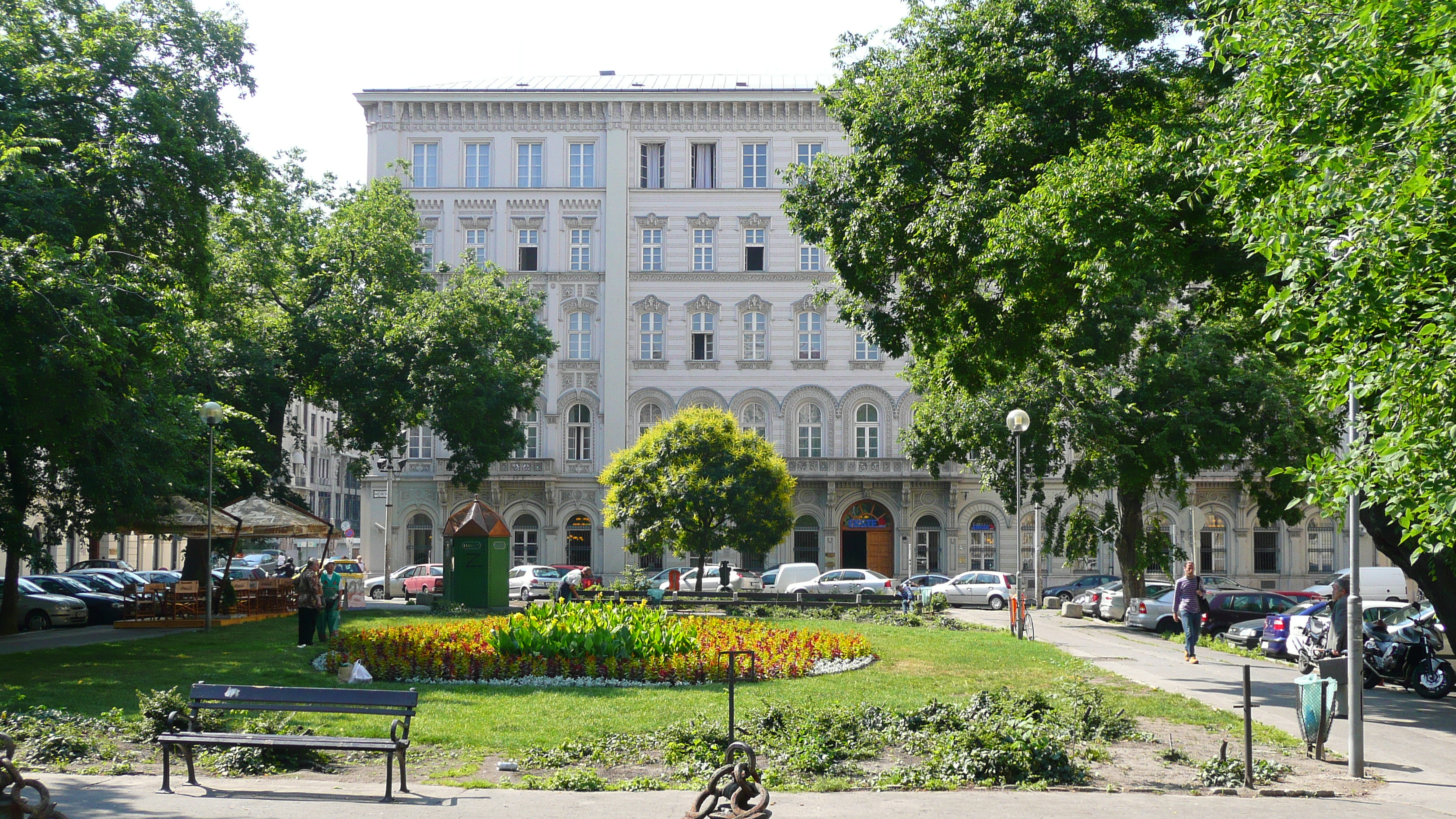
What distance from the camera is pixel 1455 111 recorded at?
8672 mm

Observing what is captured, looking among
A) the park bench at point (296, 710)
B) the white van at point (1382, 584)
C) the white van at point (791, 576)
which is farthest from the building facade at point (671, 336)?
the park bench at point (296, 710)

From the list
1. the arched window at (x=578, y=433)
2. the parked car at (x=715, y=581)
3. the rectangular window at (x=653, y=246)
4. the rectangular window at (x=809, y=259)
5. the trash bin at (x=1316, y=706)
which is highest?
the rectangular window at (x=653, y=246)

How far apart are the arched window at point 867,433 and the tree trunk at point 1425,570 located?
122ft

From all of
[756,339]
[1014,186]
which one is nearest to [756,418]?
[756,339]

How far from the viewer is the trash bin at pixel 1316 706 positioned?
11.6 m

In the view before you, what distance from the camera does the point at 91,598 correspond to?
32875mm

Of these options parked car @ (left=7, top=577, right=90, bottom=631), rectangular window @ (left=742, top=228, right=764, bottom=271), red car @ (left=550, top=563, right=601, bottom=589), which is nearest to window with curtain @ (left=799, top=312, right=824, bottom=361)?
rectangular window @ (left=742, top=228, right=764, bottom=271)

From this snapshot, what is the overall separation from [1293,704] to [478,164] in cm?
4705

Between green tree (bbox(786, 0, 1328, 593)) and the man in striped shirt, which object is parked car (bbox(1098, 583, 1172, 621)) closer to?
green tree (bbox(786, 0, 1328, 593))

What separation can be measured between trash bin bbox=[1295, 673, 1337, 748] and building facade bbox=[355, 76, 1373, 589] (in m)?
41.0

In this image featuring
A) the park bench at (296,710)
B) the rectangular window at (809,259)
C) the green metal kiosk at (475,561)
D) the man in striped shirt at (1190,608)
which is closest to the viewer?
the park bench at (296,710)

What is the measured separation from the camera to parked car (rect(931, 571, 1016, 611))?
44.9 m

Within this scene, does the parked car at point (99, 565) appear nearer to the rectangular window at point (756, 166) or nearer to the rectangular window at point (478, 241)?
the rectangular window at point (478, 241)

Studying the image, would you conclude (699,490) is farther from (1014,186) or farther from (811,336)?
(1014,186)
